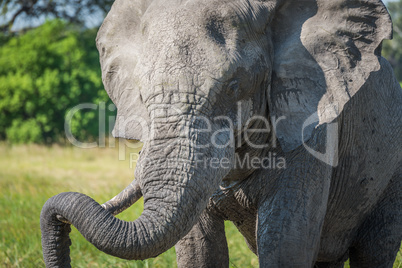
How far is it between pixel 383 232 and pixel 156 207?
164 centimetres

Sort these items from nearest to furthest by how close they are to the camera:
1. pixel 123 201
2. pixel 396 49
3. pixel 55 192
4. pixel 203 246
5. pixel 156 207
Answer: pixel 156 207 → pixel 123 201 → pixel 203 246 → pixel 55 192 → pixel 396 49

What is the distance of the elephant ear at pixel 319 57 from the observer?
8.39 ft

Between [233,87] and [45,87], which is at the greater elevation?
[233,87]

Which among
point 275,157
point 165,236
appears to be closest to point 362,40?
point 275,157

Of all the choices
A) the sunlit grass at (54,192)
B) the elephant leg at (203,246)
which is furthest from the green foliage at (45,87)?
the elephant leg at (203,246)

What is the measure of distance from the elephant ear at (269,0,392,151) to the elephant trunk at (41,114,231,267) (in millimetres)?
483

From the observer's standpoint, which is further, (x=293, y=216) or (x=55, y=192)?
(x=55, y=192)

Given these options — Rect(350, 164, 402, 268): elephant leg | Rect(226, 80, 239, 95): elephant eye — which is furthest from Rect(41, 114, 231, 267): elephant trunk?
Rect(350, 164, 402, 268): elephant leg

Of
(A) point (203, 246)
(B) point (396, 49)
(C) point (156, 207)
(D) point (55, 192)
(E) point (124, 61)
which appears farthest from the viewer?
(B) point (396, 49)

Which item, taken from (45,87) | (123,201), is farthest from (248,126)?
(45,87)

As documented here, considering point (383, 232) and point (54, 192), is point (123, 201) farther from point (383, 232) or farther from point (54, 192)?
point (54, 192)

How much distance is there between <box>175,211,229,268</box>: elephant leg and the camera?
10.4ft

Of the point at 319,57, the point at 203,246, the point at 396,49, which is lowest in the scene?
the point at 203,246

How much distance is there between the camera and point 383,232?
324 cm
